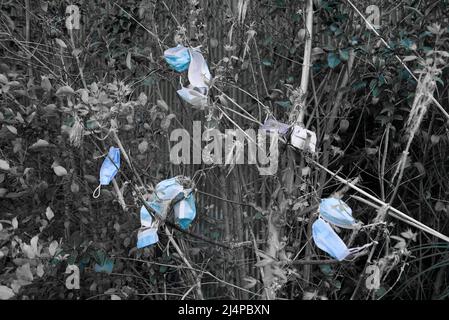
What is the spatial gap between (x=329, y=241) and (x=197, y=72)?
756mm

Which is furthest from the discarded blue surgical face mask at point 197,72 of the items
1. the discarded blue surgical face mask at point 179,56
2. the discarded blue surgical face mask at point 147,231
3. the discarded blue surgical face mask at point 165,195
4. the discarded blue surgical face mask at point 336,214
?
the discarded blue surgical face mask at point 336,214

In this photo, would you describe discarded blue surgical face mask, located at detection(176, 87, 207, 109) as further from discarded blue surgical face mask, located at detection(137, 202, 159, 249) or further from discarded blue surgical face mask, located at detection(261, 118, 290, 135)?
discarded blue surgical face mask, located at detection(137, 202, 159, 249)

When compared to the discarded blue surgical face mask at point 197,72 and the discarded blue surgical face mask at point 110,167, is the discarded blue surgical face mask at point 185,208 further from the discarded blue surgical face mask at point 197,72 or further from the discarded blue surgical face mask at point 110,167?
the discarded blue surgical face mask at point 197,72

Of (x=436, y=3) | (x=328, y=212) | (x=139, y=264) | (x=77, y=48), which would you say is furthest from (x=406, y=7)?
(x=139, y=264)

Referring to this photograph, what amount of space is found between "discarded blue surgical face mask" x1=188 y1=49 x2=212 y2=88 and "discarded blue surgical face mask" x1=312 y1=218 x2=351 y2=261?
0.63 m

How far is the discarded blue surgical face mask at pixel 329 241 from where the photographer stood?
217 centimetres

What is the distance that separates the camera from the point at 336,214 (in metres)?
2.19

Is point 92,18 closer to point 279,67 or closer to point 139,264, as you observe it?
point 279,67

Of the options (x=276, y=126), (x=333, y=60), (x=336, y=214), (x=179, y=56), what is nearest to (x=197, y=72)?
(x=179, y=56)

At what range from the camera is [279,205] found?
7.98 feet

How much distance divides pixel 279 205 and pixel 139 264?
3.45 ft

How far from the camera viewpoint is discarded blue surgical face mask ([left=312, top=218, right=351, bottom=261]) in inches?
85.3

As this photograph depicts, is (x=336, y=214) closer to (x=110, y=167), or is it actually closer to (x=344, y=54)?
(x=110, y=167)

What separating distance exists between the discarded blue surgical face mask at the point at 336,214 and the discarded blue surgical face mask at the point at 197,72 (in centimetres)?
59
